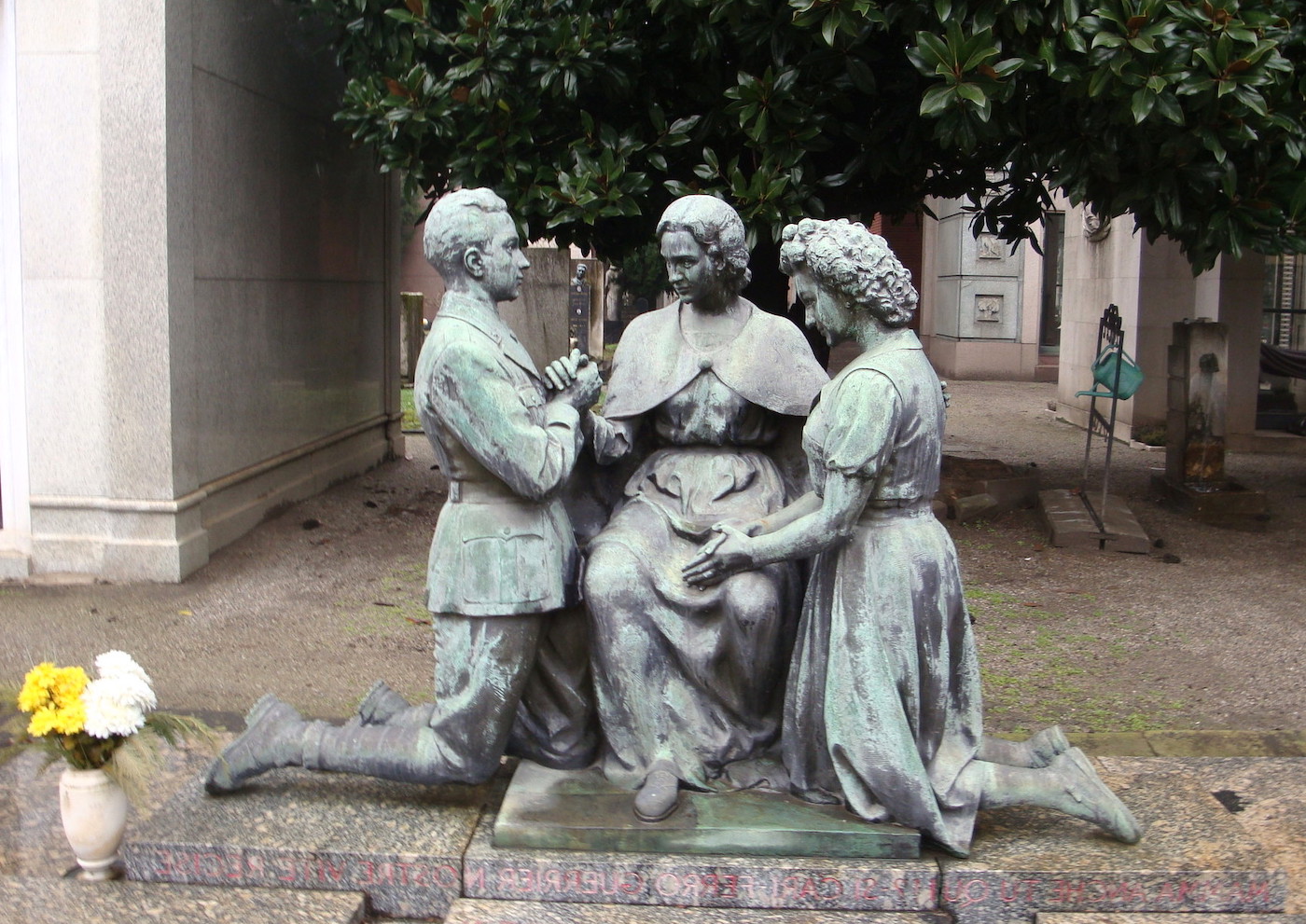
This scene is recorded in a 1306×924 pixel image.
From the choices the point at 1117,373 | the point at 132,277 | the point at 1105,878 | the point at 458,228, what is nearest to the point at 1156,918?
the point at 1105,878

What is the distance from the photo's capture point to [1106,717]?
524cm

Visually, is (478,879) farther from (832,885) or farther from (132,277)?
(132,277)

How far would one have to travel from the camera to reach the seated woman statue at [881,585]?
3.27 m

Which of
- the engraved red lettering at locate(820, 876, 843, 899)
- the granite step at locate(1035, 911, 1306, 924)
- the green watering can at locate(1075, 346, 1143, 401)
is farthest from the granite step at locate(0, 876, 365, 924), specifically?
the green watering can at locate(1075, 346, 1143, 401)

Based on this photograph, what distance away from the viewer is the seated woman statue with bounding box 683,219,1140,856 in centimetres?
327

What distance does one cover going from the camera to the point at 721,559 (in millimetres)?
3381

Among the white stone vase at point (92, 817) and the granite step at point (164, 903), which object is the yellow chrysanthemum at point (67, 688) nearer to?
the white stone vase at point (92, 817)

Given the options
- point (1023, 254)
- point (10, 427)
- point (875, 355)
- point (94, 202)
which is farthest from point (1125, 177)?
point (1023, 254)

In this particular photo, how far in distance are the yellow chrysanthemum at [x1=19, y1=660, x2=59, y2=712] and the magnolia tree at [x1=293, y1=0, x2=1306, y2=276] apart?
4.32 metres

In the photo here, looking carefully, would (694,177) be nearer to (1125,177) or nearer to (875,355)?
(1125,177)

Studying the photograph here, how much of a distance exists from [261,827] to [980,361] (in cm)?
1827

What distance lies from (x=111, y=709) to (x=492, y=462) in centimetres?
120

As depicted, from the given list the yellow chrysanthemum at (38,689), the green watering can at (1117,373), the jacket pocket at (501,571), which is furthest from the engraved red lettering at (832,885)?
the green watering can at (1117,373)

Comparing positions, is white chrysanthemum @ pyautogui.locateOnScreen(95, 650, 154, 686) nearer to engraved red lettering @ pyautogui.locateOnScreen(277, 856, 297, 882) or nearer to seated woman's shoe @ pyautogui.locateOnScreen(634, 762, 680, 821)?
engraved red lettering @ pyautogui.locateOnScreen(277, 856, 297, 882)
